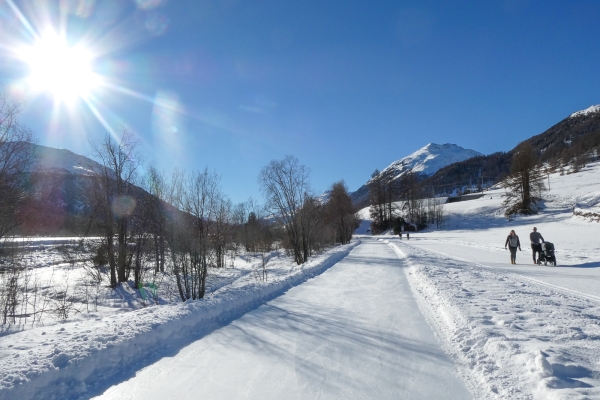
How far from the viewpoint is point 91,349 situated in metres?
4.65

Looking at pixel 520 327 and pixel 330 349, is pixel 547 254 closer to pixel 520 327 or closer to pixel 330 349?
pixel 520 327

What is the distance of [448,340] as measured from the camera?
5453 millimetres

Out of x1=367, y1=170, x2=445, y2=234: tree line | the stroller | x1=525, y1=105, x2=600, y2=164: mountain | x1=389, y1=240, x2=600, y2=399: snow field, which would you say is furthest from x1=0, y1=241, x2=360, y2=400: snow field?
x1=525, y1=105, x2=600, y2=164: mountain

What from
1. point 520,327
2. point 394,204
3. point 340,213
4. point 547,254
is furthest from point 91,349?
point 394,204

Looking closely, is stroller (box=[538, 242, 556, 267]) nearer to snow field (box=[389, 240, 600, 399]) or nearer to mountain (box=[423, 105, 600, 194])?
snow field (box=[389, 240, 600, 399])

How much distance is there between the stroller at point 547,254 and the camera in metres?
15.3

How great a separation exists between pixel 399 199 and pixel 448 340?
74.1m

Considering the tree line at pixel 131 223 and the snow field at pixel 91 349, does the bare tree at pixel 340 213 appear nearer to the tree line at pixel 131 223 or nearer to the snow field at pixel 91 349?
the tree line at pixel 131 223

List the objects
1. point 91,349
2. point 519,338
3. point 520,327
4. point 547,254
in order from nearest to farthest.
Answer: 1. point 91,349
2. point 519,338
3. point 520,327
4. point 547,254

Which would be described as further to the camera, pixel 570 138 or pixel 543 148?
pixel 543 148

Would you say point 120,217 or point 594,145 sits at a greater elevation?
point 594,145

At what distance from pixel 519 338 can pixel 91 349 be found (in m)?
6.43

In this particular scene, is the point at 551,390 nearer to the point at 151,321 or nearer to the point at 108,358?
the point at 108,358

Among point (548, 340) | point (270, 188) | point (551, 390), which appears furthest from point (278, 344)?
point (270, 188)
